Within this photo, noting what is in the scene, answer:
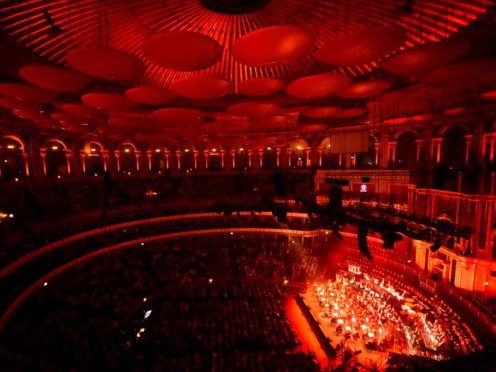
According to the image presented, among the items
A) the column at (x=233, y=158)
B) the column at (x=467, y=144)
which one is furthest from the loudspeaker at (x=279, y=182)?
the column at (x=233, y=158)

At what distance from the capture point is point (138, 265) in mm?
18641

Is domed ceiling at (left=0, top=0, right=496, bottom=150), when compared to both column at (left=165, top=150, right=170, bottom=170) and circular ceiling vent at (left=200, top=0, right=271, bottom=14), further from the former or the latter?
column at (left=165, top=150, right=170, bottom=170)

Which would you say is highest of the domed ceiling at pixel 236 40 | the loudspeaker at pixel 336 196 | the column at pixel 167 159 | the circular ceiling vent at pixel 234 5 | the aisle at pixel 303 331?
the circular ceiling vent at pixel 234 5

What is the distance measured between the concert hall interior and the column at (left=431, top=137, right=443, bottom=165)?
0.27 feet

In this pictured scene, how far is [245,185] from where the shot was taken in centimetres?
2578

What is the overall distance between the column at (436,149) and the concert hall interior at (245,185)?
0.08 meters

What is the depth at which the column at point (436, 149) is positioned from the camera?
58.7ft

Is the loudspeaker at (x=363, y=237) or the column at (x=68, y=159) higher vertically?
the column at (x=68, y=159)

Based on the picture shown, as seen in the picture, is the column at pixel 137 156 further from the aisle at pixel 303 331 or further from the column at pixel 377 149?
the column at pixel 377 149

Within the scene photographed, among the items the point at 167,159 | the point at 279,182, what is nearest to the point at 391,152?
the point at 279,182

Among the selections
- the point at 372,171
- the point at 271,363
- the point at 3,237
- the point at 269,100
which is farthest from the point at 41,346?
the point at 372,171

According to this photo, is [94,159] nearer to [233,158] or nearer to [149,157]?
[149,157]

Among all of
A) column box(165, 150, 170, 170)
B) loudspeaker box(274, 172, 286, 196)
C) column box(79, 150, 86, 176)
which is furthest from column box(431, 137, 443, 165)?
column box(79, 150, 86, 176)

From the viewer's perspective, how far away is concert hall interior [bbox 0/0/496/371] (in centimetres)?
543
